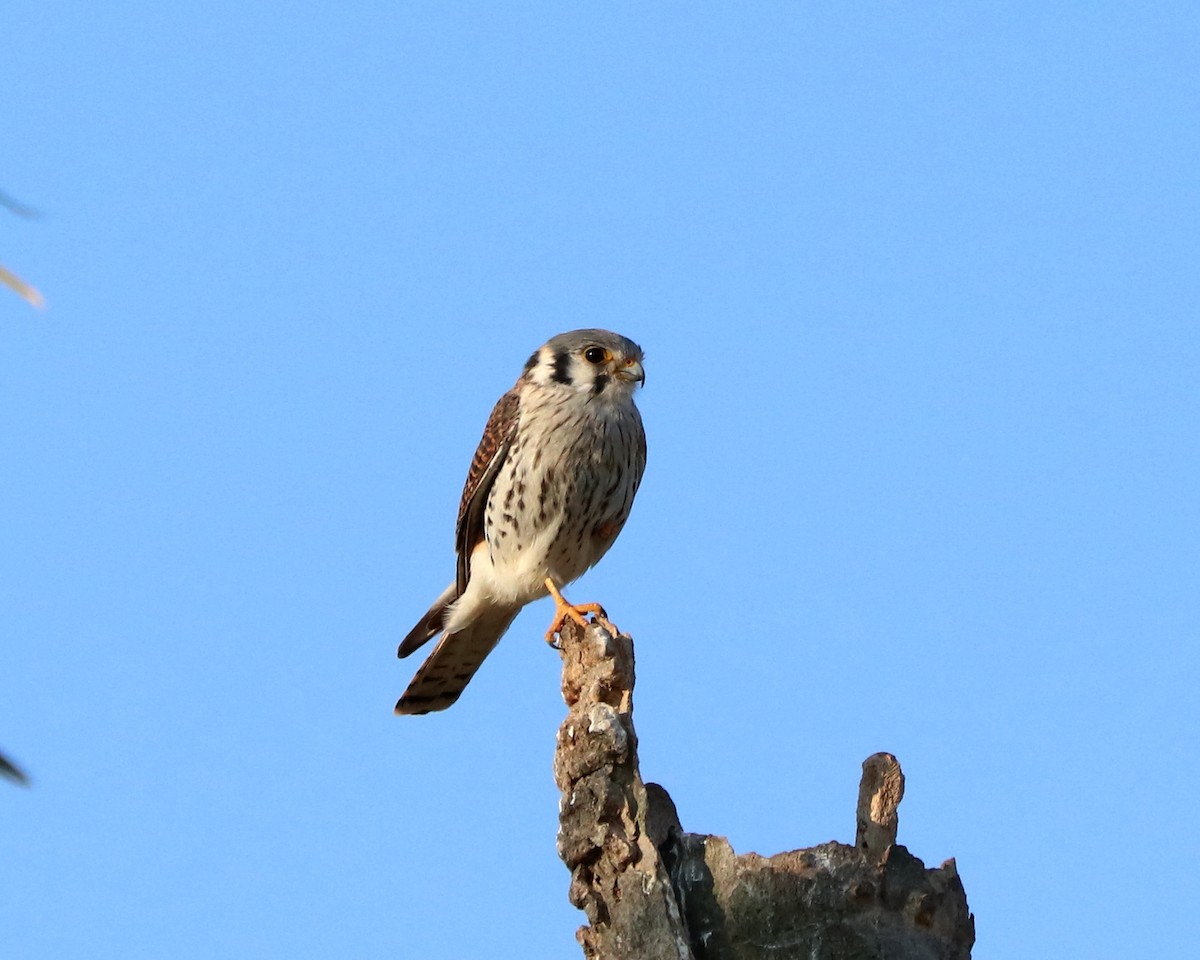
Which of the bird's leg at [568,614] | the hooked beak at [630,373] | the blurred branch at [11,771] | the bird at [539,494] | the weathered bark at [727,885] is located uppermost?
the hooked beak at [630,373]

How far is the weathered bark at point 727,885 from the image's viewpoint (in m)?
4.48

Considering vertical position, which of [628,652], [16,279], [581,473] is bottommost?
[16,279]

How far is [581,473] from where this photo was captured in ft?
23.5

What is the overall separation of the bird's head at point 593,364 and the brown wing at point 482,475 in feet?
0.72

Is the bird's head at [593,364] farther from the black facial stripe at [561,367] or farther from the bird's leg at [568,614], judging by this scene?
the bird's leg at [568,614]

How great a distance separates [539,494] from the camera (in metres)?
7.18

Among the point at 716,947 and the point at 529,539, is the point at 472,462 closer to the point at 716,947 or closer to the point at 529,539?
the point at 529,539

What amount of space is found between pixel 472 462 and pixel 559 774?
3.03 m

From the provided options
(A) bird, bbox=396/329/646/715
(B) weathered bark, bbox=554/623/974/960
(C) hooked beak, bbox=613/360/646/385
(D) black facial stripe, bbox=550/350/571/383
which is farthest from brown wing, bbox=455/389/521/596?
(B) weathered bark, bbox=554/623/974/960

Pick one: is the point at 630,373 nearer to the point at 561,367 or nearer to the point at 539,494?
the point at 561,367

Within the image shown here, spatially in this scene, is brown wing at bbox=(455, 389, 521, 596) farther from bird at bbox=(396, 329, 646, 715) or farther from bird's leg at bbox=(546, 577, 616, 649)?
bird's leg at bbox=(546, 577, 616, 649)

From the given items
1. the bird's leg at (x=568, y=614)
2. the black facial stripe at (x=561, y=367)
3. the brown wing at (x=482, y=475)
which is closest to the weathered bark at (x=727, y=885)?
the bird's leg at (x=568, y=614)

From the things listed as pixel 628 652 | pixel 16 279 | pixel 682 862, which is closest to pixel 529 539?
pixel 628 652

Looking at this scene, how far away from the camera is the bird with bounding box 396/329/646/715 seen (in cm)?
717
